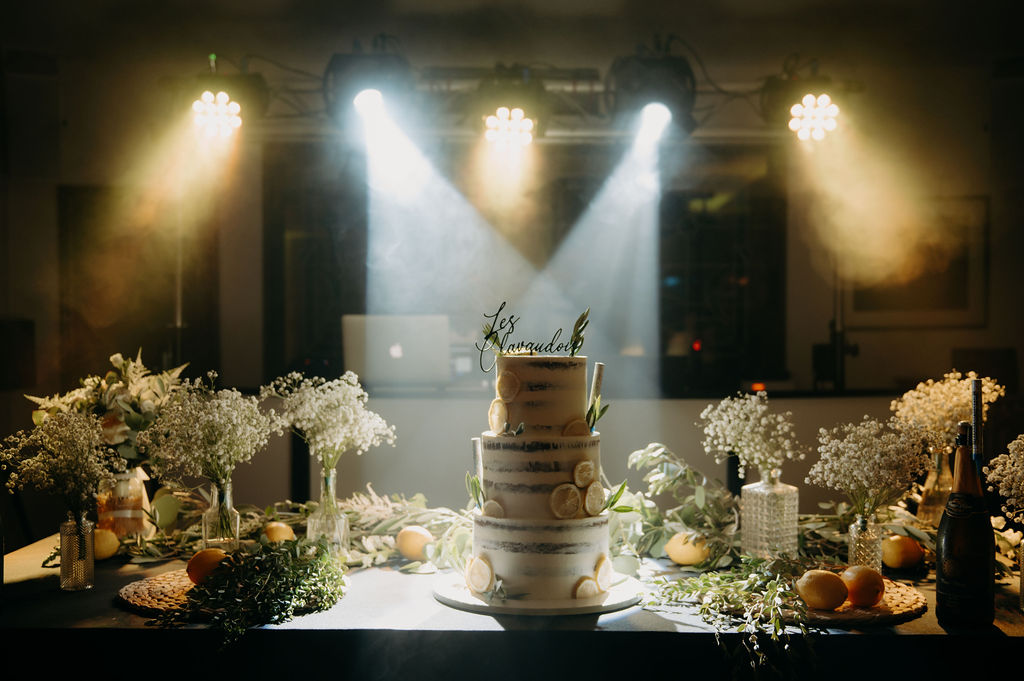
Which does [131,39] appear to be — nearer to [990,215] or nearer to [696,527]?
[696,527]

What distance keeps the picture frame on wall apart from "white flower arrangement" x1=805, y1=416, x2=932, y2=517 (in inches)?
200

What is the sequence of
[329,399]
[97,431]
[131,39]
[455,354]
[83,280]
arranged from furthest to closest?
[455,354] < [83,280] < [131,39] < [329,399] < [97,431]

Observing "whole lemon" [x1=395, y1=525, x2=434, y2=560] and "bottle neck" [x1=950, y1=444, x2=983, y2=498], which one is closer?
"bottle neck" [x1=950, y1=444, x2=983, y2=498]

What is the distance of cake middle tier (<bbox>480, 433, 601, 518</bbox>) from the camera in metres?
1.61

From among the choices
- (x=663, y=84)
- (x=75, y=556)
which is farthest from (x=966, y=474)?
(x=663, y=84)

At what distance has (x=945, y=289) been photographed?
6297 mm

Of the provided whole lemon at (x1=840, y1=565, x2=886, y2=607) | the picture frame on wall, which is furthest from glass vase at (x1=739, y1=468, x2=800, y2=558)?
the picture frame on wall

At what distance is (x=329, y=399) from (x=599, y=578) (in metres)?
0.74

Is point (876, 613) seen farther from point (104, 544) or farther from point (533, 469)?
point (104, 544)

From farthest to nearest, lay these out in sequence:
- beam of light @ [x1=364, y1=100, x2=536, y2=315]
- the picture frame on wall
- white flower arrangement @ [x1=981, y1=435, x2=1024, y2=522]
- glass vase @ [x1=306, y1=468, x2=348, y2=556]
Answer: beam of light @ [x1=364, y1=100, x2=536, y2=315] < the picture frame on wall < glass vase @ [x1=306, y1=468, x2=348, y2=556] < white flower arrangement @ [x1=981, y1=435, x2=1024, y2=522]

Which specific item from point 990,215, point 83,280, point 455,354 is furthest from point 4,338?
point 990,215

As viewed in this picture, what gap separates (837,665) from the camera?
1413 millimetres

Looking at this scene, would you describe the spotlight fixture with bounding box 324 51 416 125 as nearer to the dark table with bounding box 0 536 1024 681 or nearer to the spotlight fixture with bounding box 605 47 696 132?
the spotlight fixture with bounding box 605 47 696 132

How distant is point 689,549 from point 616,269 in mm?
4931
